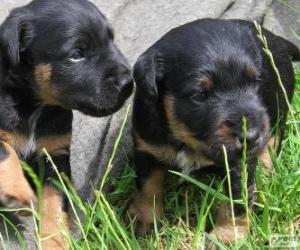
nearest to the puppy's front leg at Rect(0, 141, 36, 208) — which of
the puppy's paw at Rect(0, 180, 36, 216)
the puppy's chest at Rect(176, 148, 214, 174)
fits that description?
the puppy's paw at Rect(0, 180, 36, 216)

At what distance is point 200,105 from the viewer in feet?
11.7

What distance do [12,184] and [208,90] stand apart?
1.08 meters

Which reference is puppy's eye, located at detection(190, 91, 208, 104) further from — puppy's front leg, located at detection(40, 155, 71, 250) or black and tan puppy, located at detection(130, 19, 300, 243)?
puppy's front leg, located at detection(40, 155, 71, 250)

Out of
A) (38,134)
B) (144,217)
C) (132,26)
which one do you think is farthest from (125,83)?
(132,26)

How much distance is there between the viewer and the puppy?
3689mm

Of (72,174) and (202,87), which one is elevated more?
(202,87)

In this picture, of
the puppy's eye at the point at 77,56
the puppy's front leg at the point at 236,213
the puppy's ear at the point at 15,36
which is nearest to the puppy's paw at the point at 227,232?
the puppy's front leg at the point at 236,213

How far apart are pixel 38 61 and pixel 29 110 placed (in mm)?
285

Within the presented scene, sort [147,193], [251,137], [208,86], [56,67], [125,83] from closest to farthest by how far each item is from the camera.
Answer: [251,137]
[208,86]
[125,83]
[56,67]
[147,193]

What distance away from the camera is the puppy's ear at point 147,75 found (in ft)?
12.1

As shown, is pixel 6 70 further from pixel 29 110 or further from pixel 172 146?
pixel 172 146

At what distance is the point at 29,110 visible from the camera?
389 cm

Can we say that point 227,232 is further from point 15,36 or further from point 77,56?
point 15,36

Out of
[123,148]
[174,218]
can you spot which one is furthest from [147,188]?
[123,148]
